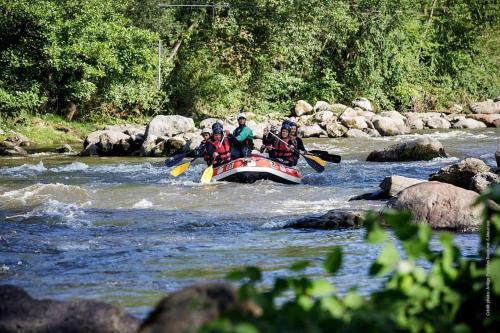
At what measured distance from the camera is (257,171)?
43.9ft

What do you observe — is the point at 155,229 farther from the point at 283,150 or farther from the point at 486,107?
the point at 486,107

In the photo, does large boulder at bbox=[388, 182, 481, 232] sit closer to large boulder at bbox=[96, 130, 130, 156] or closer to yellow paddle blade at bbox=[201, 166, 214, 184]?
yellow paddle blade at bbox=[201, 166, 214, 184]

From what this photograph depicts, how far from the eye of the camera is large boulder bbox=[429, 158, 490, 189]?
35.0 feet

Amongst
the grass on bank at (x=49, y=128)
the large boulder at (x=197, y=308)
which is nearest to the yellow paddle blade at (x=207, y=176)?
the grass on bank at (x=49, y=128)

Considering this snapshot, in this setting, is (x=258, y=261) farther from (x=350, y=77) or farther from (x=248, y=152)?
(x=350, y=77)

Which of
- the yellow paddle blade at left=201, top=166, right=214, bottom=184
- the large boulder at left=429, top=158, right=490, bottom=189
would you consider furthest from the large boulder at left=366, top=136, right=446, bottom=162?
Answer: the large boulder at left=429, top=158, right=490, bottom=189

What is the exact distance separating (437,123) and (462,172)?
15.4 m

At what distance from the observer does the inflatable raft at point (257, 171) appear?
43.9ft

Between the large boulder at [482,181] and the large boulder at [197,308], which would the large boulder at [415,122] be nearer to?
the large boulder at [482,181]

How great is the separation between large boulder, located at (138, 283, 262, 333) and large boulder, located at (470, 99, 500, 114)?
27635mm

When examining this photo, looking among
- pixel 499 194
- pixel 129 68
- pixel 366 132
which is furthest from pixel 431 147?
pixel 499 194

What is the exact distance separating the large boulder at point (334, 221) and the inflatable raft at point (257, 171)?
4731 millimetres

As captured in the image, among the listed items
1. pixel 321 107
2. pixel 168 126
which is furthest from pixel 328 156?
pixel 321 107

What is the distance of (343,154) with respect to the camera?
18.3m
